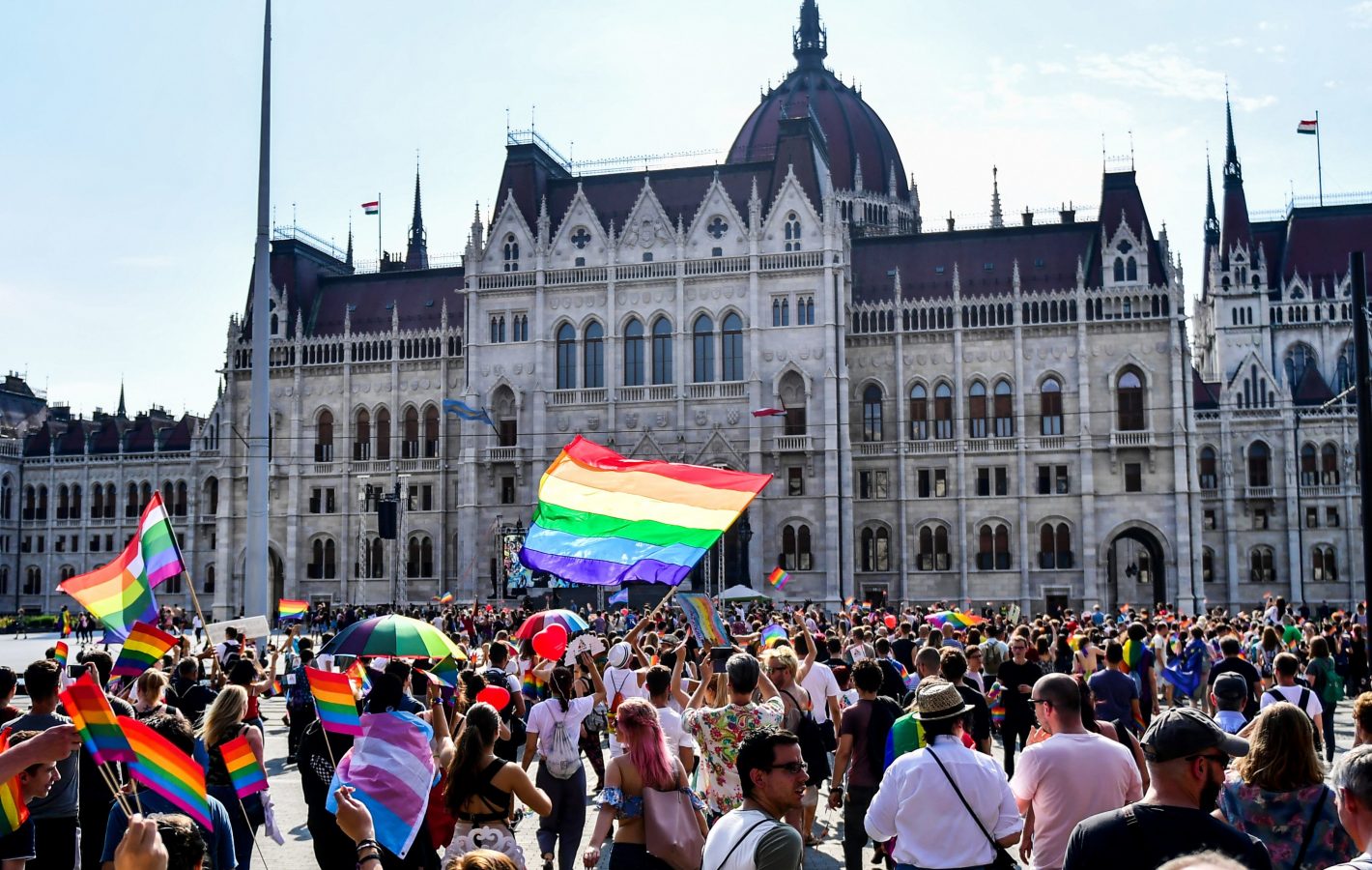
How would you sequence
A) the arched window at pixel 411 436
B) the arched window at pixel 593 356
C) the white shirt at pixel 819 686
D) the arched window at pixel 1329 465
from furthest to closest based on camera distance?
the arched window at pixel 1329 465, the arched window at pixel 411 436, the arched window at pixel 593 356, the white shirt at pixel 819 686

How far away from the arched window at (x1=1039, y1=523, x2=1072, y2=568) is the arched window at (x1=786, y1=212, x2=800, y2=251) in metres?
14.9

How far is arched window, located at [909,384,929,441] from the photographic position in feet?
182

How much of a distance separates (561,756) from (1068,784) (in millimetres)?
4144

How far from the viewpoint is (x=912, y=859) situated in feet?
23.1

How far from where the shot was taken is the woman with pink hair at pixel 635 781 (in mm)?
7750

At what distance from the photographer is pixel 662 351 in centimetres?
5562

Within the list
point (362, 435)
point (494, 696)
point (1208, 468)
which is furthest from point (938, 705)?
point (1208, 468)

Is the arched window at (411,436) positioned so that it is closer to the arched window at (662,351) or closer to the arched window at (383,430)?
the arched window at (383,430)

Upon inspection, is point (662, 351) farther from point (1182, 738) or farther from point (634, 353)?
point (1182, 738)

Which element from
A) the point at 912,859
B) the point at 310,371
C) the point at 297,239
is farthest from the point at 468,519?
the point at 912,859

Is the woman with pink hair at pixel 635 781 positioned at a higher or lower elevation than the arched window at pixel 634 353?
lower

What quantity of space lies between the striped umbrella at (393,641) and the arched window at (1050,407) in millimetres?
44313

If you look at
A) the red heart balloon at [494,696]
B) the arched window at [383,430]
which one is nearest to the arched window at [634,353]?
the arched window at [383,430]

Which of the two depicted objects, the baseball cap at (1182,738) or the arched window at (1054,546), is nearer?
the baseball cap at (1182,738)
